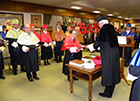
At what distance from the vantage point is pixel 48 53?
5344 millimetres

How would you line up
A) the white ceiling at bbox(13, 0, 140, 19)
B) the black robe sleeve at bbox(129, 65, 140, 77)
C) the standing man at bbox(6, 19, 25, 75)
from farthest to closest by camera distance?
the white ceiling at bbox(13, 0, 140, 19), the standing man at bbox(6, 19, 25, 75), the black robe sleeve at bbox(129, 65, 140, 77)

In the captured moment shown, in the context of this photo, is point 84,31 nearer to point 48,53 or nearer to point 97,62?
point 48,53

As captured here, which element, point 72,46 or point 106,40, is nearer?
point 106,40

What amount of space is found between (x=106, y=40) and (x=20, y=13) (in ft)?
21.4

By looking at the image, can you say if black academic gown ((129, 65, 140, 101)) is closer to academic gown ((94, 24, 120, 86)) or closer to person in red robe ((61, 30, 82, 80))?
academic gown ((94, 24, 120, 86))

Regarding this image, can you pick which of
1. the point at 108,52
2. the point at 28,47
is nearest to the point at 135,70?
the point at 108,52

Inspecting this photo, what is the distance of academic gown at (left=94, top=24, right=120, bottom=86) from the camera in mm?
2412

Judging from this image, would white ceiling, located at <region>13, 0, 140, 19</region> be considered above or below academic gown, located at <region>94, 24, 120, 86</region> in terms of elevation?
above

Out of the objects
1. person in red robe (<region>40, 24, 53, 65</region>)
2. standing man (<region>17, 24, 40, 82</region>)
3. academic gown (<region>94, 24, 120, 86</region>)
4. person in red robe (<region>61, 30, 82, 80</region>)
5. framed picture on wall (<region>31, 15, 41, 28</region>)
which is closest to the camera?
academic gown (<region>94, 24, 120, 86</region>)

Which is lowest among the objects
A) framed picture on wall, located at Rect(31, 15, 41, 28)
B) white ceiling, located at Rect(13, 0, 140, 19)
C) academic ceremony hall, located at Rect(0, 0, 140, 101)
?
academic ceremony hall, located at Rect(0, 0, 140, 101)

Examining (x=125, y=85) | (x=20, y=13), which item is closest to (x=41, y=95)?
(x=125, y=85)

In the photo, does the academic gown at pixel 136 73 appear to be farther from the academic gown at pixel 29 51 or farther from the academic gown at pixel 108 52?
the academic gown at pixel 29 51

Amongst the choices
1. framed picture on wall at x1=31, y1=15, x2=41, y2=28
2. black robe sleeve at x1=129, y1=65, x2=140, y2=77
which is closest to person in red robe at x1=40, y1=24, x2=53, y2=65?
framed picture on wall at x1=31, y1=15, x2=41, y2=28

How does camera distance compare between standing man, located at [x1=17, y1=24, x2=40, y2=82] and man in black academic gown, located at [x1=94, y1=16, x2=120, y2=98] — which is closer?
A: man in black academic gown, located at [x1=94, y1=16, x2=120, y2=98]
